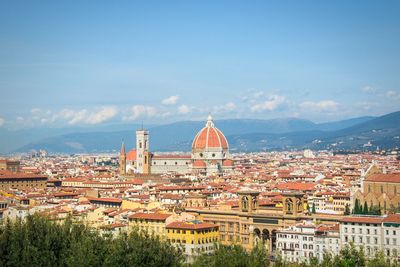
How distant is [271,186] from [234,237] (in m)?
27.7

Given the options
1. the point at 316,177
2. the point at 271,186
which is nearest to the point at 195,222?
the point at 271,186

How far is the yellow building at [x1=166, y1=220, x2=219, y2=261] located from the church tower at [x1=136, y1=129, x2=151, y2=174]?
64.5 metres

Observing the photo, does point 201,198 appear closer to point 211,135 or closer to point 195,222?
point 195,222

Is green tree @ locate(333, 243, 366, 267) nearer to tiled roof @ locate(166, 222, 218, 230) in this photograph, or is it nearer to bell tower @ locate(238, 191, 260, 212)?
tiled roof @ locate(166, 222, 218, 230)

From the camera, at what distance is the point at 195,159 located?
11375cm

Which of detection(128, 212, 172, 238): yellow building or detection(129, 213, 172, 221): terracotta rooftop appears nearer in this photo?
detection(128, 212, 172, 238): yellow building

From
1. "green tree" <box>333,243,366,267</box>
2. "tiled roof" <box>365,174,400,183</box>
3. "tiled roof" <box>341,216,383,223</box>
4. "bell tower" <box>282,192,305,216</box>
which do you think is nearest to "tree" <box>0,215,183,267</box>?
"green tree" <box>333,243,366,267</box>

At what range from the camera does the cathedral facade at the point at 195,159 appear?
11106cm

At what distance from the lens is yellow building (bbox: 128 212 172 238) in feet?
158

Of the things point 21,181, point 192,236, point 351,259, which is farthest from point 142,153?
point 351,259

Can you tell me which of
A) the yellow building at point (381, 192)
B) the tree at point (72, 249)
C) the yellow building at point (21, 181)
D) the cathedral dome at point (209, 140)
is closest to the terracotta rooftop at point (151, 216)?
the tree at point (72, 249)

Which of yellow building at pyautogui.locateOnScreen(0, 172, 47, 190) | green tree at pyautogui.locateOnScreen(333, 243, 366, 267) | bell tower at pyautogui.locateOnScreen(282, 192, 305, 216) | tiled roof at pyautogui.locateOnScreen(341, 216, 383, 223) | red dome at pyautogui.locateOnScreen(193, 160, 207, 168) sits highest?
red dome at pyautogui.locateOnScreen(193, 160, 207, 168)

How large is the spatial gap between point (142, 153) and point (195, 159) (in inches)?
286

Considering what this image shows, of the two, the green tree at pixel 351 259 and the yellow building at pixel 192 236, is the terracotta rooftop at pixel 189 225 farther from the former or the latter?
the green tree at pixel 351 259
